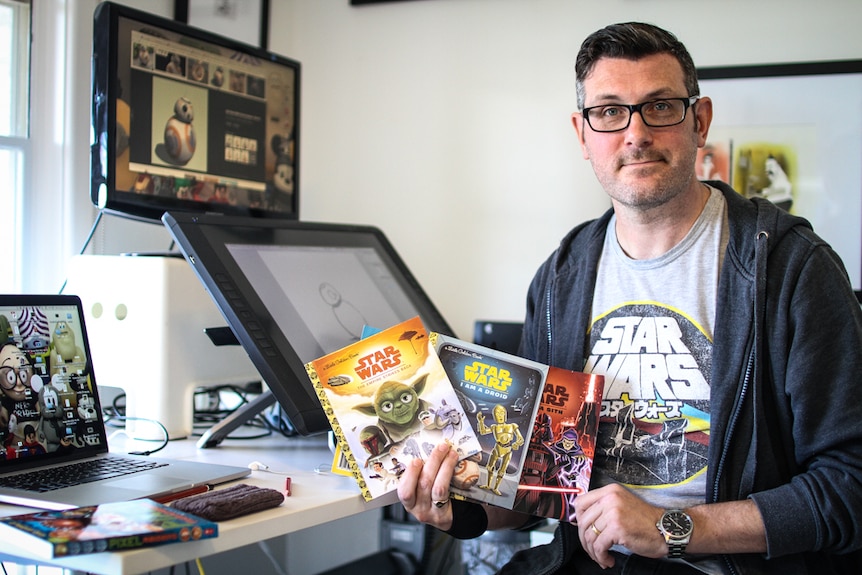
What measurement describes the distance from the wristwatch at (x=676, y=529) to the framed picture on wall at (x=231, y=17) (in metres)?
1.62

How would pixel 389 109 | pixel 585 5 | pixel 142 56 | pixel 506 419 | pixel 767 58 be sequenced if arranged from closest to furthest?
pixel 506 419 → pixel 142 56 → pixel 767 58 → pixel 585 5 → pixel 389 109

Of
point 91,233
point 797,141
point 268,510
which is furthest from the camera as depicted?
point 797,141

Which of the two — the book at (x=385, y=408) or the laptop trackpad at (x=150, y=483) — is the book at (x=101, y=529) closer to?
the laptop trackpad at (x=150, y=483)

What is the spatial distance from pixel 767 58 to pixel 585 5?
460mm

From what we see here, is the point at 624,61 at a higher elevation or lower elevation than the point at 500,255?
higher

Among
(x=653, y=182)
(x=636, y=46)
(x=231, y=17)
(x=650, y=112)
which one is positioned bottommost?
(x=653, y=182)

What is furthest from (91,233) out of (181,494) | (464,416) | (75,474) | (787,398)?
(787,398)

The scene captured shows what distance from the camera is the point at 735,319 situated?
126 centimetres

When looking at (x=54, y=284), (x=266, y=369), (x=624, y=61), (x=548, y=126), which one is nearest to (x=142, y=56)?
(x=54, y=284)

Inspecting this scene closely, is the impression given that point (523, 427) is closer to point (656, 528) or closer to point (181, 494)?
point (656, 528)

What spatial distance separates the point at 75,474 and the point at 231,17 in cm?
Answer: 149

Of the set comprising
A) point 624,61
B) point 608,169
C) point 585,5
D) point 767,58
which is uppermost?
point 585,5

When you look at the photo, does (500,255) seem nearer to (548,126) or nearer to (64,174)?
(548,126)

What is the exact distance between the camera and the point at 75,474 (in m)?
1.17
